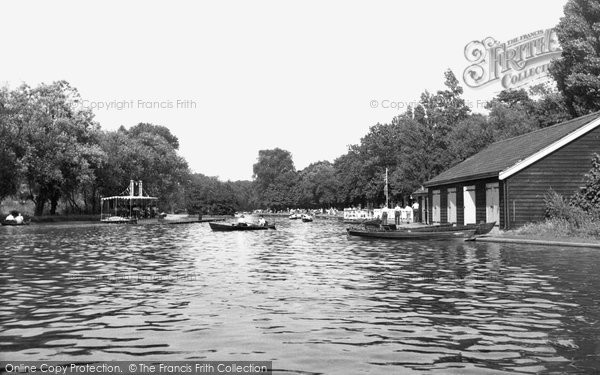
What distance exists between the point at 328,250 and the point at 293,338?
19.9m

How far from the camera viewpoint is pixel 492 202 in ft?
133

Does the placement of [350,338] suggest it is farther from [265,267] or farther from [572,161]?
[572,161]

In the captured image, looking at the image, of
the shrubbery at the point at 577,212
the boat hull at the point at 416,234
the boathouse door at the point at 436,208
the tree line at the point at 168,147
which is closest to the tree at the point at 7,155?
the tree line at the point at 168,147

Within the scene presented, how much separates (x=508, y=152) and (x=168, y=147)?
2729 inches

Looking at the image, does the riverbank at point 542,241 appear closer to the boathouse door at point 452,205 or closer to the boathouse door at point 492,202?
the boathouse door at point 492,202

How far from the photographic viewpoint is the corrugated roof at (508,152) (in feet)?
126

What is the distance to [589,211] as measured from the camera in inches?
1398

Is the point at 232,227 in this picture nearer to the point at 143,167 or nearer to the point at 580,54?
the point at 580,54

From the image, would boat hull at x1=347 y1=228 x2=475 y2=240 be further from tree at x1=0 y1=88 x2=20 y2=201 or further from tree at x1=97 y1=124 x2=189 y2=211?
tree at x1=97 y1=124 x2=189 y2=211

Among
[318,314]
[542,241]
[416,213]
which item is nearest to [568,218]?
[542,241]

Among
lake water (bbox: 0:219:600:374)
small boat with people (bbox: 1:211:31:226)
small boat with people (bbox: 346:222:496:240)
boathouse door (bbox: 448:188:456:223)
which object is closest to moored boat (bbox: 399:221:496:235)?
small boat with people (bbox: 346:222:496:240)

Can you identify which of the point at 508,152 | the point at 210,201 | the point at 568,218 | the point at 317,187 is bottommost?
the point at 568,218

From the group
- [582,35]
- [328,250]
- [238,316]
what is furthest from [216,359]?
[582,35]

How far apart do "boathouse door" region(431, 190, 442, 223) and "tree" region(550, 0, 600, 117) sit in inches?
578
